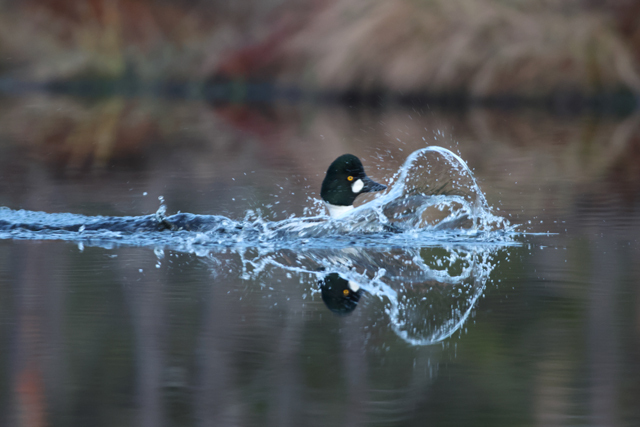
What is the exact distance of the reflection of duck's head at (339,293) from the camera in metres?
4.43

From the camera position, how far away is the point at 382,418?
118 inches

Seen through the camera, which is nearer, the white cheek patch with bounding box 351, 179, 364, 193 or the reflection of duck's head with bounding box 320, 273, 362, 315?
the reflection of duck's head with bounding box 320, 273, 362, 315

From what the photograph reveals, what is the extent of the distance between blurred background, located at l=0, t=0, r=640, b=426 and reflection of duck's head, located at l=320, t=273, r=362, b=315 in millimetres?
67

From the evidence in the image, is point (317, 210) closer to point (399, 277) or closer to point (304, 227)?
point (304, 227)

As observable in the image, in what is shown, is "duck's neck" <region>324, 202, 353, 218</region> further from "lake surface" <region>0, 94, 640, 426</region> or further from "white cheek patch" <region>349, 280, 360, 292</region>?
"white cheek patch" <region>349, 280, 360, 292</region>

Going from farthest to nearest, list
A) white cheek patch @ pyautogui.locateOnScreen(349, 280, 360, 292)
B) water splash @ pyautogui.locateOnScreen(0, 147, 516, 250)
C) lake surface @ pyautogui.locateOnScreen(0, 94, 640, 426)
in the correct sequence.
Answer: water splash @ pyautogui.locateOnScreen(0, 147, 516, 250) → white cheek patch @ pyautogui.locateOnScreen(349, 280, 360, 292) → lake surface @ pyautogui.locateOnScreen(0, 94, 640, 426)

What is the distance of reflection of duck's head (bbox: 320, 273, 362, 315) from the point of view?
443 cm

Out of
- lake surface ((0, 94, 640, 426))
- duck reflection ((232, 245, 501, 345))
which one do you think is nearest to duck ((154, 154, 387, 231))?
lake surface ((0, 94, 640, 426))

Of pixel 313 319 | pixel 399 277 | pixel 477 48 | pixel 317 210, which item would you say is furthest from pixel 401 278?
pixel 477 48

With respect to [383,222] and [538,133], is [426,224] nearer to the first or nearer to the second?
[383,222]

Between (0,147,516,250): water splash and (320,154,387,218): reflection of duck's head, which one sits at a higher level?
(320,154,387,218): reflection of duck's head

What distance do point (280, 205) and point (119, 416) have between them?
4917mm

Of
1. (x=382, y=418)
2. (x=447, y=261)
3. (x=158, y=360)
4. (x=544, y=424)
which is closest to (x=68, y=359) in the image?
(x=158, y=360)

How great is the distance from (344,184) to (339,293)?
2.12 meters
